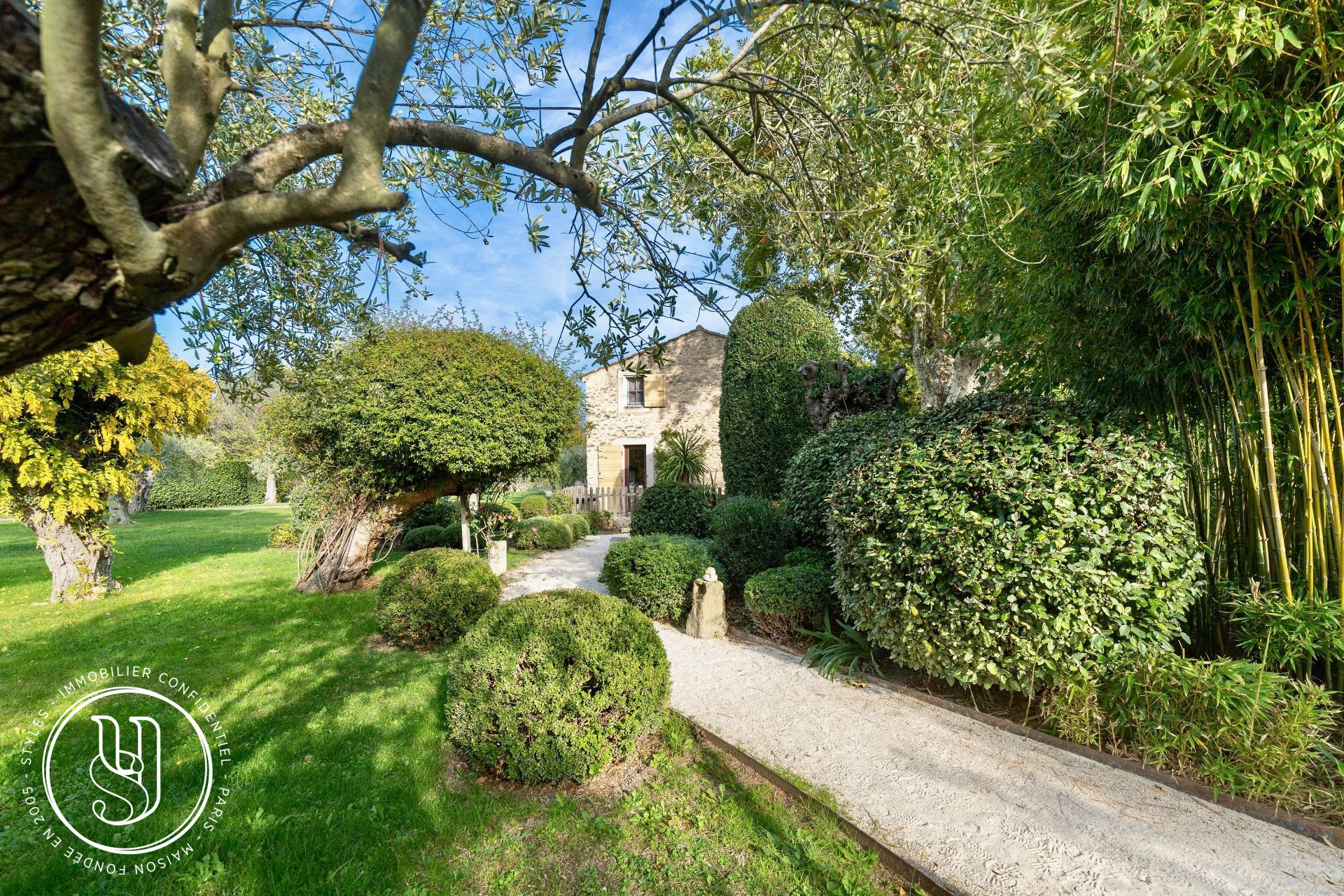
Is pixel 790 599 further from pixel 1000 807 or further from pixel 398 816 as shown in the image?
pixel 398 816

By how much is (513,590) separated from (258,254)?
5.48 m

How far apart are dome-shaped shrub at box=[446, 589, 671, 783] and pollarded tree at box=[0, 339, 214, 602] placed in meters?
6.84

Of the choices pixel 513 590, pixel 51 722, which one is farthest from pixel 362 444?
pixel 51 722

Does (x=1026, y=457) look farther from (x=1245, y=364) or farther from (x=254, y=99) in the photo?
(x=254, y=99)

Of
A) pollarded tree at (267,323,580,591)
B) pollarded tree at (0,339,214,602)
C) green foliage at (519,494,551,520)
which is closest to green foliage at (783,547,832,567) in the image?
pollarded tree at (267,323,580,591)

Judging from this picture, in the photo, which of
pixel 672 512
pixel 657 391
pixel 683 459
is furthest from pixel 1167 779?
pixel 657 391

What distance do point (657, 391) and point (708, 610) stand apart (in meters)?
11.7

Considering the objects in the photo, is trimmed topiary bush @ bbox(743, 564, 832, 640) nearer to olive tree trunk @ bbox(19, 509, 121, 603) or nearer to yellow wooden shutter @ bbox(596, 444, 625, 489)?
olive tree trunk @ bbox(19, 509, 121, 603)

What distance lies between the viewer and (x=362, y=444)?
263 inches

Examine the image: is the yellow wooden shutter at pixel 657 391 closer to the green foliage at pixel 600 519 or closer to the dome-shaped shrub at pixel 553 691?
the green foliage at pixel 600 519

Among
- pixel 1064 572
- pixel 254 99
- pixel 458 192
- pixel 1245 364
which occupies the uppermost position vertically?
pixel 254 99

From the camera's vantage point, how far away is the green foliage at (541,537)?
38.9 feet

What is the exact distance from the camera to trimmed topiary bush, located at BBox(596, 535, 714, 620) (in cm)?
→ 631

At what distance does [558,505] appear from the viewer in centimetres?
1455
